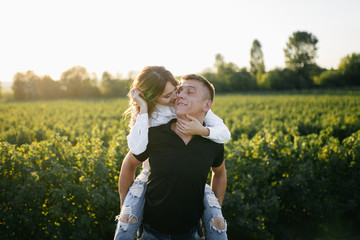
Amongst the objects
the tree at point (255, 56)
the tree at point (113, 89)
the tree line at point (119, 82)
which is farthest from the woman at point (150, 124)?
the tree at point (255, 56)

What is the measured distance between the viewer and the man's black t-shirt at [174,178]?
1.98 meters

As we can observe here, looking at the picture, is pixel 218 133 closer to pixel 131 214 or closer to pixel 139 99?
pixel 139 99

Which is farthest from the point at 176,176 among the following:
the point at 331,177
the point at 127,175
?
the point at 331,177

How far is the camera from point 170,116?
2395mm

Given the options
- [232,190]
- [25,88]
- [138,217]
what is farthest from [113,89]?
[138,217]

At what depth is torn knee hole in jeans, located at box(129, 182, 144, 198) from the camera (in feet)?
7.30

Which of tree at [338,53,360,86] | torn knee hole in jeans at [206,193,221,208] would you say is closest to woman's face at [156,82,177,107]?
torn knee hole in jeans at [206,193,221,208]

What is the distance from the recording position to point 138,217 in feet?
7.07

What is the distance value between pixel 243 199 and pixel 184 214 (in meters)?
2.70

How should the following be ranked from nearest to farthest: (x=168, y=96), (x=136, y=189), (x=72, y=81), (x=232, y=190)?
(x=136, y=189) → (x=168, y=96) → (x=232, y=190) → (x=72, y=81)

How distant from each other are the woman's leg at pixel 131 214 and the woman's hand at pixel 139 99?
2.57 ft

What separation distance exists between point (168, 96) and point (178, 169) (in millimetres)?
851

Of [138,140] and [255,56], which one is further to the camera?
[255,56]

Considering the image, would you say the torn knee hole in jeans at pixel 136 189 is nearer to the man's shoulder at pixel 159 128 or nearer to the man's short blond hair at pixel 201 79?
the man's shoulder at pixel 159 128
